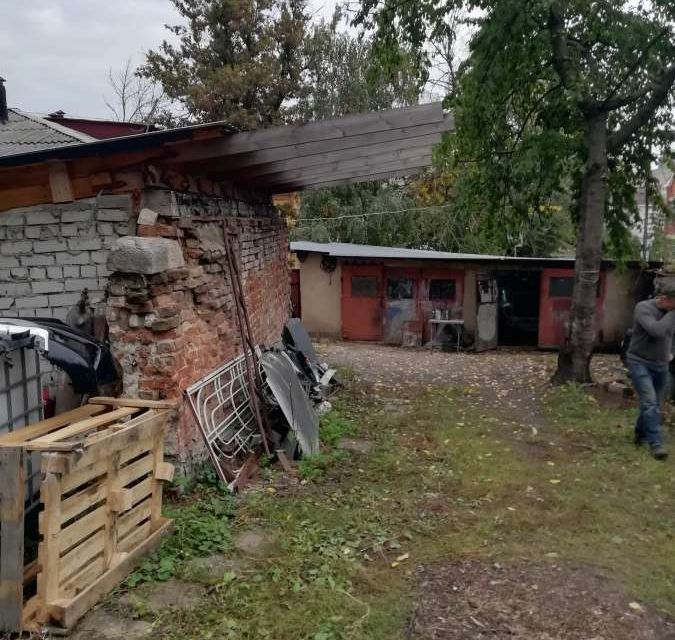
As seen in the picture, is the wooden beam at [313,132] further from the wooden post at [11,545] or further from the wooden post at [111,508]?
the wooden post at [11,545]

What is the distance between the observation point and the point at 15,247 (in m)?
4.97

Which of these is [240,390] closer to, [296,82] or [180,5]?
[296,82]

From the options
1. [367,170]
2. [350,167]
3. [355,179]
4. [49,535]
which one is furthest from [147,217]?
[355,179]

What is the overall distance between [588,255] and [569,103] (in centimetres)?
227

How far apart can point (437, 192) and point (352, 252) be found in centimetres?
786

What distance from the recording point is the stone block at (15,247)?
4.96m

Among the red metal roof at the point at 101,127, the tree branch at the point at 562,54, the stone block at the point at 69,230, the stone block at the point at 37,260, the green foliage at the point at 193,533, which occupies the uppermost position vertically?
the tree branch at the point at 562,54

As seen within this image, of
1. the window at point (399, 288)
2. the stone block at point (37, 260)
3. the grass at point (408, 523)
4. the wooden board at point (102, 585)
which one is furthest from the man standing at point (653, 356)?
the window at point (399, 288)

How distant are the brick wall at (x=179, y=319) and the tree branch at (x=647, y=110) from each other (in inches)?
241

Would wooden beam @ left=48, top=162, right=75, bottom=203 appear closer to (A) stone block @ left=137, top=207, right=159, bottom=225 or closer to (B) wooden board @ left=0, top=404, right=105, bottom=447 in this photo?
(A) stone block @ left=137, top=207, right=159, bottom=225

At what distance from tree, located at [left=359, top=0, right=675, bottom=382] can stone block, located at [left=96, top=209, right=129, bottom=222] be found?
19.5 feet

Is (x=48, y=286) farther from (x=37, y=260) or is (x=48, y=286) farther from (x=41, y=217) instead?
(x=41, y=217)

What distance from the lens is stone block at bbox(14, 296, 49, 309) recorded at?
4992 mm

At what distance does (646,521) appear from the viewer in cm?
469
